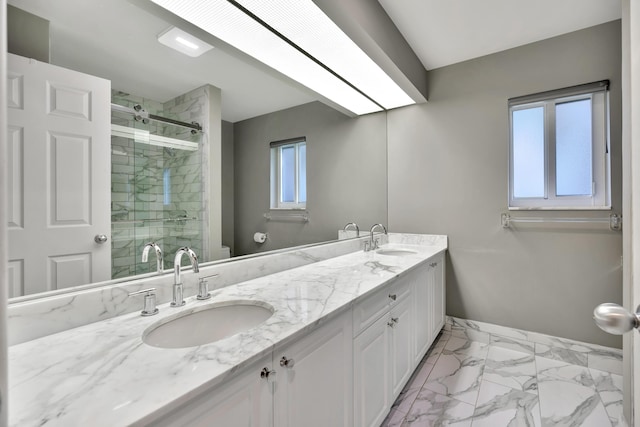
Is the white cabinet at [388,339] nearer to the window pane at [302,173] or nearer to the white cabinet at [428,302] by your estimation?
the white cabinet at [428,302]

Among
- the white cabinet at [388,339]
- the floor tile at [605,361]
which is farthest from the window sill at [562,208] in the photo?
the floor tile at [605,361]

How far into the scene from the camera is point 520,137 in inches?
90.7

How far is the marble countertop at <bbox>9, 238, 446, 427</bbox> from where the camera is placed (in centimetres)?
52

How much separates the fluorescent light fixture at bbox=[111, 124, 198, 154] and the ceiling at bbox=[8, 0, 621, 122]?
0.14m

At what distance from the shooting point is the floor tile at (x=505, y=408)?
1521 mm

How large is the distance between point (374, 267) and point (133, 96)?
146cm

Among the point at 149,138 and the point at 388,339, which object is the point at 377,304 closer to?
the point at 388,339

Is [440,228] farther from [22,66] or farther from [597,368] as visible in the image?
[22,66]

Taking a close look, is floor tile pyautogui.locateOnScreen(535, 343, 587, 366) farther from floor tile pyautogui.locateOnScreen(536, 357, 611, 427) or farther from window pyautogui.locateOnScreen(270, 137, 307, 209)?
window pyautogui.locateOnScreen(270, 137, 307, 209)

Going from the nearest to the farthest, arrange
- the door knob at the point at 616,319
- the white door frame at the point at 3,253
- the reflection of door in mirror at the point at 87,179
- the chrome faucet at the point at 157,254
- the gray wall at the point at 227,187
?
the white door frame at the point at 3,253, the door knob at the point at 616,319, the reflection of door in mirror at the point at 87,179, the chrome faucet at the point at 157,254, the gray wall at the point at 227,187

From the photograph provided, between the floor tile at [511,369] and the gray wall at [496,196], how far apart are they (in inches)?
9.1

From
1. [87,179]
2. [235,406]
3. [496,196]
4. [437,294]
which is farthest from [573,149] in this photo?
[87,179]

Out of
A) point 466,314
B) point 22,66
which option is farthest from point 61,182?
point 466,314

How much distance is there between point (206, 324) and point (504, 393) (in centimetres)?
183
